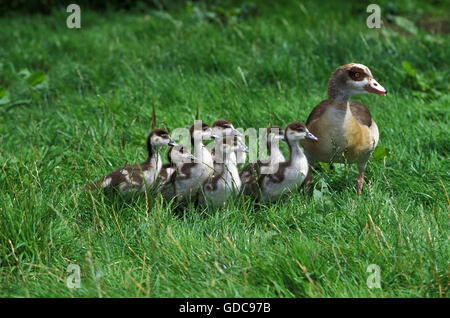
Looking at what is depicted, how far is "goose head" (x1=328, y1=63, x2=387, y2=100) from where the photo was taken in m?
5.06

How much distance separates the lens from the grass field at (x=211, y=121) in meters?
3.62

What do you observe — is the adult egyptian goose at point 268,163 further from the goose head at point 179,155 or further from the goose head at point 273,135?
the goose head at point 179,155

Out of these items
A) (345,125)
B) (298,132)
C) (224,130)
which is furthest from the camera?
(224,130)

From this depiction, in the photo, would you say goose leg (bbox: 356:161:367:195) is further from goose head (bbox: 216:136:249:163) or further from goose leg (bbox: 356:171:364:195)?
goose head (bbox: 216:136:249:163)

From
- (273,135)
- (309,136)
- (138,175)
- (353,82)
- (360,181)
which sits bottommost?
(360,181)

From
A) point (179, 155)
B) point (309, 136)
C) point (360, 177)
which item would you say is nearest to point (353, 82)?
point (309, 136)

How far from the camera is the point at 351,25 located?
9438 mm

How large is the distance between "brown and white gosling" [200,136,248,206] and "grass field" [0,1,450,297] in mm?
141

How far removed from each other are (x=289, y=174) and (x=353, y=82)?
104cm

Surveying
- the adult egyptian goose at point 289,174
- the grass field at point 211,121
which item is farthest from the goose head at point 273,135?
the adult egyptian goose at point 289,174

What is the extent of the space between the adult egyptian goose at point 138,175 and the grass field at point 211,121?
6.6 inches

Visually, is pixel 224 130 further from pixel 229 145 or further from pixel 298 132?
pixel 298 132

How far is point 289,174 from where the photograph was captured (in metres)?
4.78

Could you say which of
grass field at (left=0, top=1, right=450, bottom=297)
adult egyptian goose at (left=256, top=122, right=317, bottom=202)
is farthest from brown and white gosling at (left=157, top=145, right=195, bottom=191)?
adult egyptian goose at (left=256, top=122, right=317, bottom=202)
